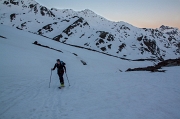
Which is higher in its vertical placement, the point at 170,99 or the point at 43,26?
the point at 43,26

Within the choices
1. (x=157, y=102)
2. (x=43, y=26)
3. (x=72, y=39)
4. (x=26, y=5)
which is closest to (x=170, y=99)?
(x=157, y=102)

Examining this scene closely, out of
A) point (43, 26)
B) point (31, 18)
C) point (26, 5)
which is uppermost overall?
point (26, 5)

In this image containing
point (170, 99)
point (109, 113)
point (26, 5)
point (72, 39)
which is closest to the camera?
point (109, 113)

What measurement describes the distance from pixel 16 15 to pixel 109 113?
16648cm

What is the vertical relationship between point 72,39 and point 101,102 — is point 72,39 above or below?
above

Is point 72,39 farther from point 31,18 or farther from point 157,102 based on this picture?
point 157,102

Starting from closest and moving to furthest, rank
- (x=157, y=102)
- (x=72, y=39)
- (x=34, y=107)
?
(x=34, y=107) < (x=157, y=102) < (x=72, y=39)

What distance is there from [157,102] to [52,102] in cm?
539

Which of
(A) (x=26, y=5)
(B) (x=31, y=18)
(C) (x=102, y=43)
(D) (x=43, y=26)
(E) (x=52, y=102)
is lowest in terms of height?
(E) (x=52, y=102)

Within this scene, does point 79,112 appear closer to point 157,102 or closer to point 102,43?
point 157,102

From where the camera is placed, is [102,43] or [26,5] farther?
[26,5]

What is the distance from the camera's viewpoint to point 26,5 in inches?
7092

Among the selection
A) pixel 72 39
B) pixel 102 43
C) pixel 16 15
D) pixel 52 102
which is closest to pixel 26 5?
pixel 16 15

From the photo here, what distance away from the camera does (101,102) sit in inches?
292
